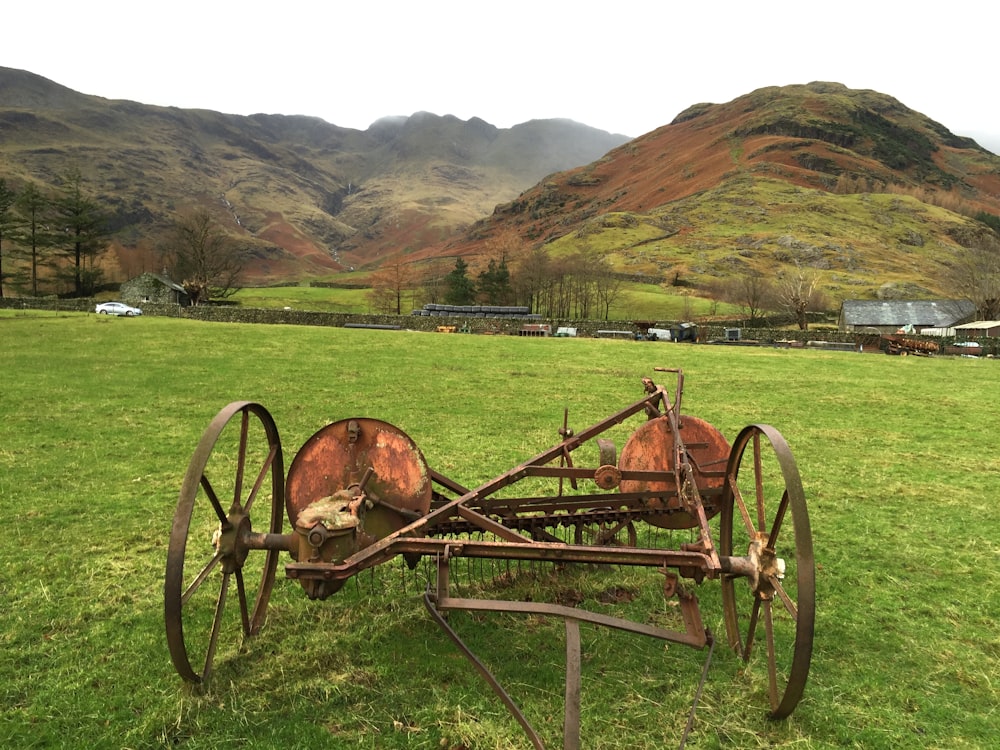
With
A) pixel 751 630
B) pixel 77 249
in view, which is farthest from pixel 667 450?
pixel 77 249

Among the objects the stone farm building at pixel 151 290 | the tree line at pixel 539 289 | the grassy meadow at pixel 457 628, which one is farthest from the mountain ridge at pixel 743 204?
the grassy meadow at pixel 457 628

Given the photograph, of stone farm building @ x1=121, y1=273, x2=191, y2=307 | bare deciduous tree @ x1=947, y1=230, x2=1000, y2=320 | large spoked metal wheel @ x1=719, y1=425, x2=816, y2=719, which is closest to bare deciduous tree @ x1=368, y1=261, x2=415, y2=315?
stone farm building @ x1=121, y1=273, x2=191, y2=307

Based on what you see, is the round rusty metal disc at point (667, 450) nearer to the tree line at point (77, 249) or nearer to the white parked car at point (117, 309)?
the white parked car at point (117, 309)

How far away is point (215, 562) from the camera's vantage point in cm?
397

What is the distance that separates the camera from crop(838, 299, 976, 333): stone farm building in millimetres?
52094

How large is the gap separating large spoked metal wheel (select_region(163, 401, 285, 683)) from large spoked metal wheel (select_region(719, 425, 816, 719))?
3.44 m

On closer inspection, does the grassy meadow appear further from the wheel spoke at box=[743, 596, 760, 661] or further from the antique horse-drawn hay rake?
the antique horse-drawn hay rake

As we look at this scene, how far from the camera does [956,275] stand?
61.4 metres

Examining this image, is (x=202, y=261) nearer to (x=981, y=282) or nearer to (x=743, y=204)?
(x=981, y=282)

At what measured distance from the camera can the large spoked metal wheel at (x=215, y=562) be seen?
3.43m

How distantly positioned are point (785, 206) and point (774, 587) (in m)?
126

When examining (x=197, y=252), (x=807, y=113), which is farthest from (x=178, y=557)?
(x=807, y=113)

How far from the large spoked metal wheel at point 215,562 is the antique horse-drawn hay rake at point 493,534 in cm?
1

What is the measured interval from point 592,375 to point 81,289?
71.8m
